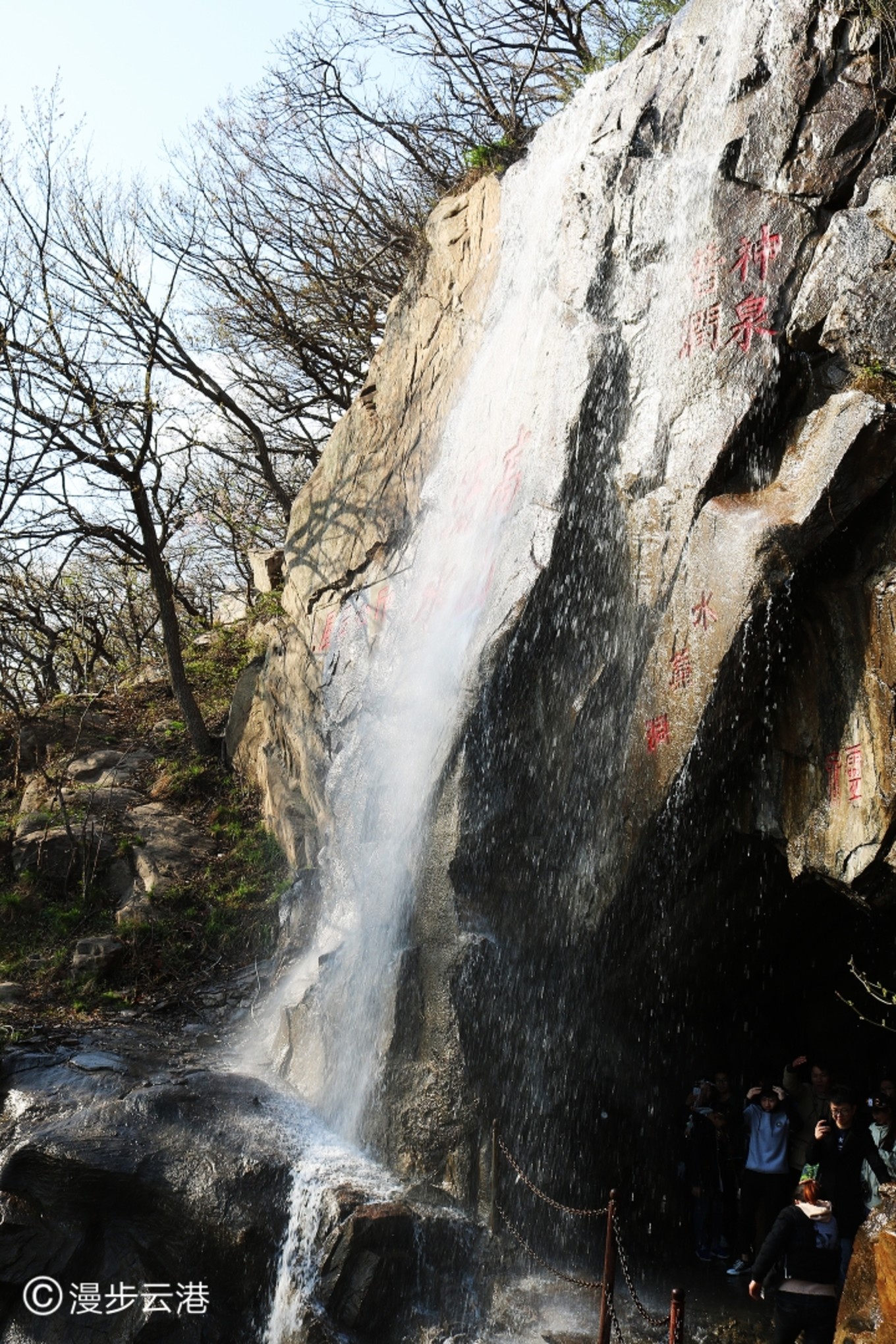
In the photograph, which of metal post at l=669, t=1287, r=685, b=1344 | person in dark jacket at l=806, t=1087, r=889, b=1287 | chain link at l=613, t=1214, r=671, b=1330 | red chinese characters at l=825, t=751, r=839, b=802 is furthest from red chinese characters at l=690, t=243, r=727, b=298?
metal post at l=669, t=1287, r=685, b=1344

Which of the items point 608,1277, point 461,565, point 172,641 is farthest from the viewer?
point 172,641

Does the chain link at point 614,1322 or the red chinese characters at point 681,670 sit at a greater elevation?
the red chinese characters at point 681,670

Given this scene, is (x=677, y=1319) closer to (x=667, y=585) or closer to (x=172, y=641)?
(x=667, y=585)

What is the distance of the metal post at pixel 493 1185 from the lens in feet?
22.7

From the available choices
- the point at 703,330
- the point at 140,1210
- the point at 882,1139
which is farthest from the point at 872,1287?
the point at 703,330

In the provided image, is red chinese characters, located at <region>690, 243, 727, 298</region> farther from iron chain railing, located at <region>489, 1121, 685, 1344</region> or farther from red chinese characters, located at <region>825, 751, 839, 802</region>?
iron chain railing, located at <region>489, 1121, 685, 1344</region>

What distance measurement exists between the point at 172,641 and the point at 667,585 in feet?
26.7

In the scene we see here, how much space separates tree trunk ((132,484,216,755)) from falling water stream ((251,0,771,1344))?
13.1ft

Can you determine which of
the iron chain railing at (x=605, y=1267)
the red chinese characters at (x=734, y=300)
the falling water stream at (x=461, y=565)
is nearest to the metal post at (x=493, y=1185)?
the iron chain railing at (x=605, y=1267)

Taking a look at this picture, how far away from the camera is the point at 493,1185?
703 cm

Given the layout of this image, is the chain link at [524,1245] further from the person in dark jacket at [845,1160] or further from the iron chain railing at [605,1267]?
the person in dark jacket at [845,1160]

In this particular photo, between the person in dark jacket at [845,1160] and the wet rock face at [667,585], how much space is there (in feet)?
4.42

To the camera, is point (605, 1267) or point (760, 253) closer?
point (605, 1267)

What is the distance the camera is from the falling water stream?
752 centimetres
